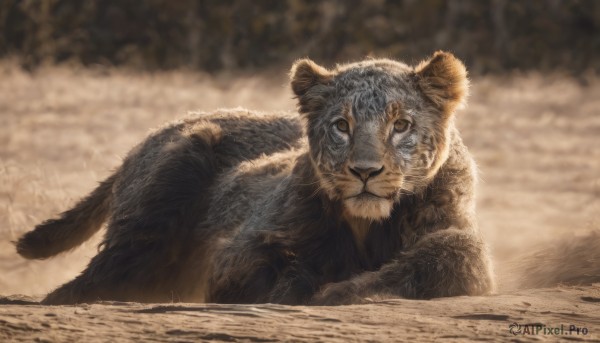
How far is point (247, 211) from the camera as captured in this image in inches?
298

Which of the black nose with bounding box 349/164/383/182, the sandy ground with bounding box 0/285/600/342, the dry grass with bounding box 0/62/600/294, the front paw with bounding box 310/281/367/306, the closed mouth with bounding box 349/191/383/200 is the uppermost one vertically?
the dry grass with bounding box 0/62/600/294

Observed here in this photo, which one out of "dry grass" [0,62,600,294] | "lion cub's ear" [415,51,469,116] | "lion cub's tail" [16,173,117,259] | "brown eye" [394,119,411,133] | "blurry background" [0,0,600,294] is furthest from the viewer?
"blurry background" [0,0,600,294]

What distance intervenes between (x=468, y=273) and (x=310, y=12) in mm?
16072

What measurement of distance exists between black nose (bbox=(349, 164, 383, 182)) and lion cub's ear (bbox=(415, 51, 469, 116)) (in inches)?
32.1

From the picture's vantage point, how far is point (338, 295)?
5.93 meters

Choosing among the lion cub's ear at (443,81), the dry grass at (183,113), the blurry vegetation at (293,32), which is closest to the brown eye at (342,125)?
the lion cub's ear at (443,81)

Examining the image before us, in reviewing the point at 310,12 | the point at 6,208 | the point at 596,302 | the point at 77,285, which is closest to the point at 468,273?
the point at 596,302

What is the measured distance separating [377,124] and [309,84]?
A: 0.82 meters

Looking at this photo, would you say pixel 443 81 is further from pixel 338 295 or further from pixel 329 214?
pixel 338 295

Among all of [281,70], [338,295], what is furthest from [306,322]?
[281,70]

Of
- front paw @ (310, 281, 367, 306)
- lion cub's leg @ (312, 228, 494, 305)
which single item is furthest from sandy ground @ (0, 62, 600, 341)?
front paw @ (310, 281, 367, 306)

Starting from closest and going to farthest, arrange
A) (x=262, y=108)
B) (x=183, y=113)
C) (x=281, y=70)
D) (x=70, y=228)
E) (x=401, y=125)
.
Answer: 1. (x=401, y=125)
2. (x=70, y=228)
3. (x=183, y=113)
4. (x=262, y=108)
5. (x=281, y=70)

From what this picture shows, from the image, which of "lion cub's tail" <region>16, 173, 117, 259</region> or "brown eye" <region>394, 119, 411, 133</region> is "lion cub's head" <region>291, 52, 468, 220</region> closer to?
"brown eye" <region>394, 119, 411, 133</region>

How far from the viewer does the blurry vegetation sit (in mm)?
20812
